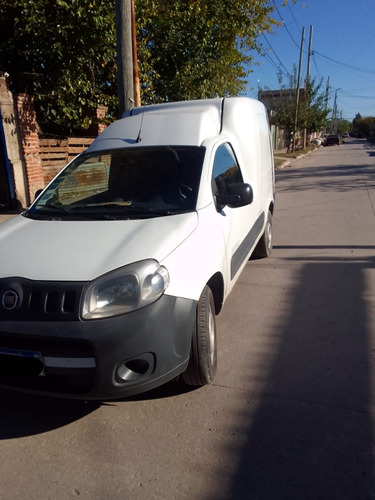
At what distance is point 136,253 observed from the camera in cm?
250

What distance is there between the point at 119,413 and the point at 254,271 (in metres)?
3.17

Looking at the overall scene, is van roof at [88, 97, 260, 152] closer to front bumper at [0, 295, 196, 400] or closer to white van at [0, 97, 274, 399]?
white van at [0, 97, 274, 399]

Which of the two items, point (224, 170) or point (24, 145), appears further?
point (24, 145)

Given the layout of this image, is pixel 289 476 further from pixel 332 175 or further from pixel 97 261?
pixel 332 175

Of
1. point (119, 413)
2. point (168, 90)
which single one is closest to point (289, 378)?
point (119, 413)

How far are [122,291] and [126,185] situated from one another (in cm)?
150

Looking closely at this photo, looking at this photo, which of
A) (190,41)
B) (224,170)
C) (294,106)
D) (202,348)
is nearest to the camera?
(202,348)

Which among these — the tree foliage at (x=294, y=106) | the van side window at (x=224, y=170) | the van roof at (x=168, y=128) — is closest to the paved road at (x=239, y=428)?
the van side window at (x=224, y=170)

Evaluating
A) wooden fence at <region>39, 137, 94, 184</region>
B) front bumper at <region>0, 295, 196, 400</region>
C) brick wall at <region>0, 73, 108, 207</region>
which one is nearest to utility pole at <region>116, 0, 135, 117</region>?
brick wall at <region>0, 73, 108, 207</region>

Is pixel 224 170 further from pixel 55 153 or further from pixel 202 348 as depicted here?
pixel 55 153

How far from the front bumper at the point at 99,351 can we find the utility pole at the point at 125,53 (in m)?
5.94

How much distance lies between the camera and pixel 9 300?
93.0 inches

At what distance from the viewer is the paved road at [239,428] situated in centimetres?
220

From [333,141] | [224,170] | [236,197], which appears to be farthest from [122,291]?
[333,141]
